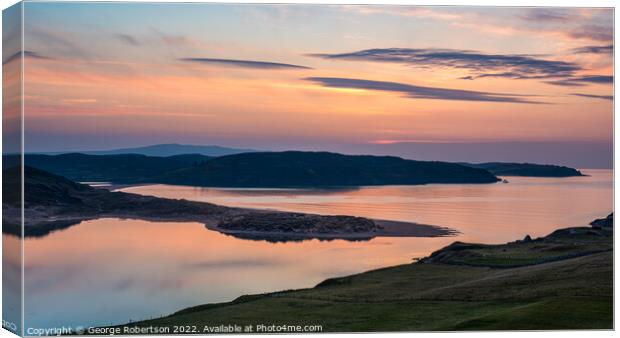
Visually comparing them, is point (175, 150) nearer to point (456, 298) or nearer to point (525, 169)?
point (456, 298)

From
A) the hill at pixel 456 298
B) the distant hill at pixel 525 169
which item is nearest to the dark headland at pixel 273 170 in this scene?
the distant hill at pixel 525 169

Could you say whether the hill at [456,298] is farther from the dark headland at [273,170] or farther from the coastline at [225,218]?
the dark headland at [273,170]

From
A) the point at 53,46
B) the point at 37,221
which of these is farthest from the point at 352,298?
the point at 53,46

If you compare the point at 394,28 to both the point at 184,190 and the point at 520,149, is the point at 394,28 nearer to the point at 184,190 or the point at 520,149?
the point at 520,149

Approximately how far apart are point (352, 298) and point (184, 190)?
883 centimetres

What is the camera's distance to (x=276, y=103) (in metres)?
31.9

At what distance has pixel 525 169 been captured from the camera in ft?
112

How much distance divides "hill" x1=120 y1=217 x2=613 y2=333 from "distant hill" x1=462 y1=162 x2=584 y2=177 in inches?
124

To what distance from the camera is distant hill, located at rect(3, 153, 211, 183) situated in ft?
100

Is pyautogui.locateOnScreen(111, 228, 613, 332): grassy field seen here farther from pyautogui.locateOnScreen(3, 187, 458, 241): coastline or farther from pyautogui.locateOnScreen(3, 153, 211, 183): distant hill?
pyautogui.locateOnScreen(3, 153, 211, 183): distant hill

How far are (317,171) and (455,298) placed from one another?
6.68 metres


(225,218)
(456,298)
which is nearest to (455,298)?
(456,298)

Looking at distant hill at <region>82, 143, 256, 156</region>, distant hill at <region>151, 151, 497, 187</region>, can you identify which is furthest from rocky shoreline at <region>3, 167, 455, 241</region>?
distant hill at <region>82, 143, 256, 156</region>

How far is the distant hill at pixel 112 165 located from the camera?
30.5m
